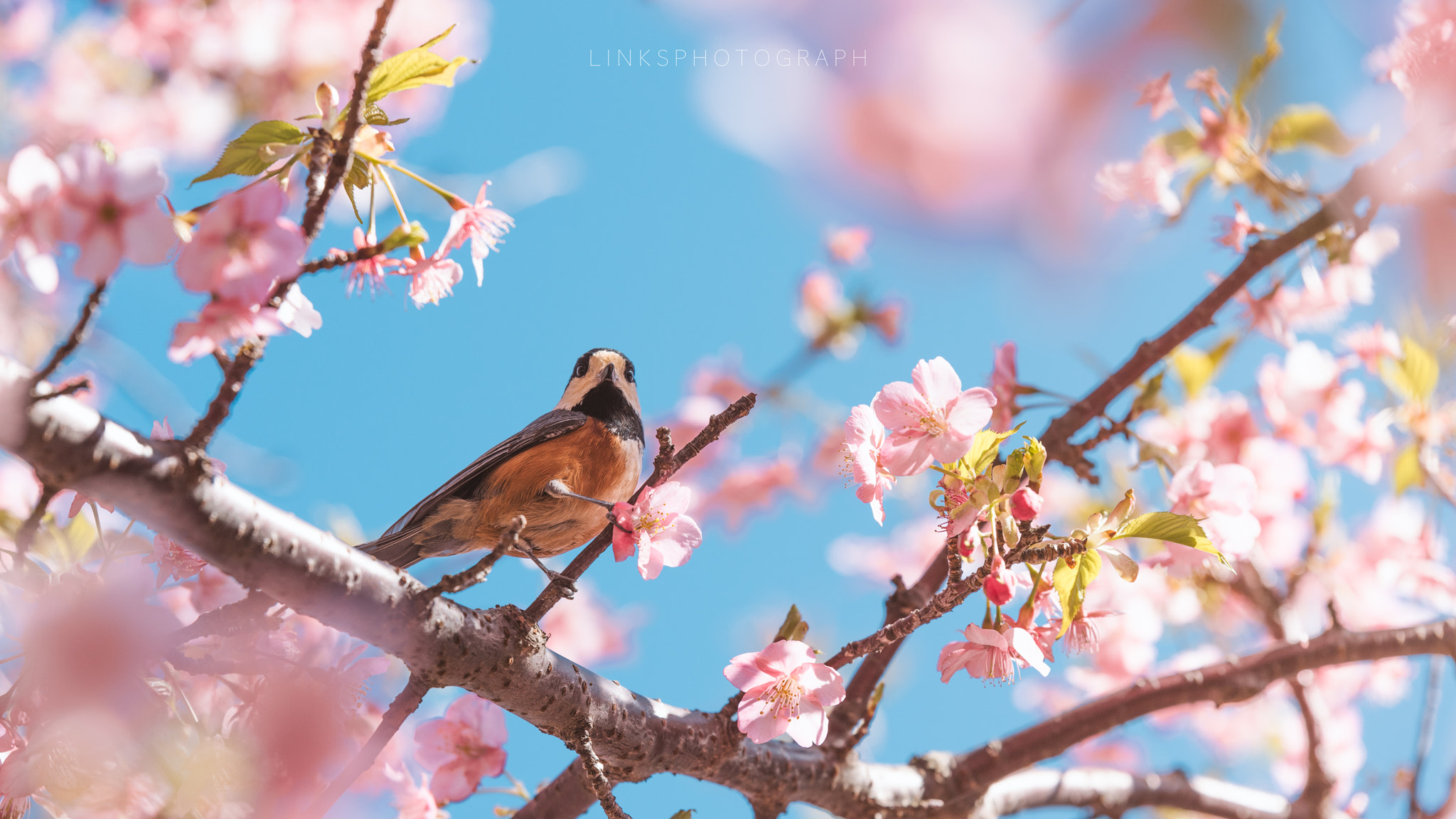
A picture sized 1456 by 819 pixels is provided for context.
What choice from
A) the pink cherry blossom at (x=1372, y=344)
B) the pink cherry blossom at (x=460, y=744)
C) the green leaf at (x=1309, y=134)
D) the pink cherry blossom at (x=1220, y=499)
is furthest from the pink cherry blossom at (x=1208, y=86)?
the pink cherry blossom at (x=460, y=744)

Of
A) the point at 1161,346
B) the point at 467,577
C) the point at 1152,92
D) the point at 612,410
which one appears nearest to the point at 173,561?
the point at 467,577

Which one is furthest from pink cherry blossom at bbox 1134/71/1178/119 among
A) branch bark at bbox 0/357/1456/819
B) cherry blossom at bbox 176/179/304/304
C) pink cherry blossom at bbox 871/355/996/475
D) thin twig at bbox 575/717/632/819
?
thin twig at bbox 575/717/632/819

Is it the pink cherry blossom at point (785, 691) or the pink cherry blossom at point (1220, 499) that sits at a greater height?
the pink cherry blossom at point (1220, 499)

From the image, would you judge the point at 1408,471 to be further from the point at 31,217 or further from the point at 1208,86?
the point at 31,217

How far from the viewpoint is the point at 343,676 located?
1.52 meters

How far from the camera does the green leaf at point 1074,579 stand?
1.26m

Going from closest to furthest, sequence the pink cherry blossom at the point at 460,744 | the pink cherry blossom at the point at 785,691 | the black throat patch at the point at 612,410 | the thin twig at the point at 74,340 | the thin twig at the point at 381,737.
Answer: the thin twig at the point at 74,340 → the thin twig at the point at 381,737 → the pink cherry blossom at the point at 785,691 → the pink cherry blossom at the point at 460,744 → the black throat patch at the point at 612,410

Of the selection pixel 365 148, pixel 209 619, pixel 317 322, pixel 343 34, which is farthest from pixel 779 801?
pixel 343 34

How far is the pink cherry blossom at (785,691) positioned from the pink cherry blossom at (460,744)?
2.19 ft

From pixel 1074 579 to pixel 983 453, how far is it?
0.74 feet

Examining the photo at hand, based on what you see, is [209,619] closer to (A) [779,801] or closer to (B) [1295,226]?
(A) [779,801]

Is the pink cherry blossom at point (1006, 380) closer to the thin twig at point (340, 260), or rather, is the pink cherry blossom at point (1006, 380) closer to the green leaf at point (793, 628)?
the green leaf at point (793, 628)

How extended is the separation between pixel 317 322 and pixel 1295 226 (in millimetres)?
2113

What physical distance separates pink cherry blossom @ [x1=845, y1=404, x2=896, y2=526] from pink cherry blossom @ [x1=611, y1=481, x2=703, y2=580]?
0.29 m
